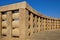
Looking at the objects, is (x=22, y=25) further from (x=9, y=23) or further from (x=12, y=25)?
(x=9, y=23)

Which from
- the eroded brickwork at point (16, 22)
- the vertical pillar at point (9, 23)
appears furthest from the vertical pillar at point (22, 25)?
the vertical pillar at point (9, 23)

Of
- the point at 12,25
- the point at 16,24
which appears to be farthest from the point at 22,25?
the point at 12,25

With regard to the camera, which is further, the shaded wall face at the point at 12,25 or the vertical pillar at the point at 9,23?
the vertical pillar at the point at 9,23

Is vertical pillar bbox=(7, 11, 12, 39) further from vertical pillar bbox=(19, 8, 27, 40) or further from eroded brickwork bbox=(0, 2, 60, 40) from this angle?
vertical pillar bbox=(19, 8, 27, 40)

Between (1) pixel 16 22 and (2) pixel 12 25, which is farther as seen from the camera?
(2) pixel 12 25

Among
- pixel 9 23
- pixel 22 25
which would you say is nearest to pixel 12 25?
pixel 9 23

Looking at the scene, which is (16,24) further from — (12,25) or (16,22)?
(12,25)

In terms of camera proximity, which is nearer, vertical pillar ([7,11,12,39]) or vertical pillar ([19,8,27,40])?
vertical pillar ([19,8,27,40])

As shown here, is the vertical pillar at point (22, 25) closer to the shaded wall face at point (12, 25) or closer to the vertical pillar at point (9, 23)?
the shaded wall face at point (12, 25)

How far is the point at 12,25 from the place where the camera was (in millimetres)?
3041

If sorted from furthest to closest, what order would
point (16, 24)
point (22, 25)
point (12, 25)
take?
point (12, 25) < point (16, 24) < point (22, 25)

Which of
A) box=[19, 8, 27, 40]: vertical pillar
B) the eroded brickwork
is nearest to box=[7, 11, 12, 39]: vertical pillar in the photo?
the eroded brickwork

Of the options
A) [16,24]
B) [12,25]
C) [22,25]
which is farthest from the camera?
[12,25]

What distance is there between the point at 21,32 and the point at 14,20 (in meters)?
0.54
